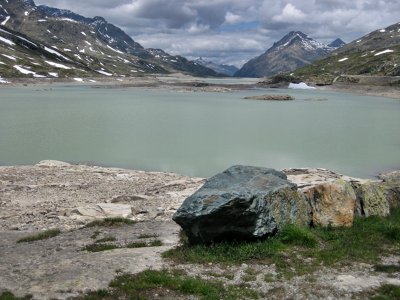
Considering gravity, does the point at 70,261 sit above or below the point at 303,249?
below

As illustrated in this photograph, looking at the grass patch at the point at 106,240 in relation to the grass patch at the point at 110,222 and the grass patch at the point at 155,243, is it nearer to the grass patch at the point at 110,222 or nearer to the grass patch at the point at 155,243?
the grass patch at the point at 155,243

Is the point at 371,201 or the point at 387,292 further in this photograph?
the point at 371,201

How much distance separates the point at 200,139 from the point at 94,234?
122ft

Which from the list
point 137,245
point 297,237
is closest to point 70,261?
point 137,245

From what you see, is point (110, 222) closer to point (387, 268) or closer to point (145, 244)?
point (145, 244)

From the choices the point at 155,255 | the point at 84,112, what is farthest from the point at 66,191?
the point at 84,112

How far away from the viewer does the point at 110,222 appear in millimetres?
19938

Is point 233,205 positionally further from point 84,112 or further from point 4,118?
point 84,112

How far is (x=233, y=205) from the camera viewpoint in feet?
47.7

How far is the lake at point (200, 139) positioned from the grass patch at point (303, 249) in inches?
825

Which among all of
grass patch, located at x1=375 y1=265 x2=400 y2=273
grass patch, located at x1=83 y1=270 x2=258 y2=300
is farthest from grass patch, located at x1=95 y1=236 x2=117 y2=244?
grass patch, located at x1=375 y1=265 x2=400 y2=273

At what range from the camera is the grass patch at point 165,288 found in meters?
11.5

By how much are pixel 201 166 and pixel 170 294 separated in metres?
28.2

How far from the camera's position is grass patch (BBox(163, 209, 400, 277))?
13.8m
